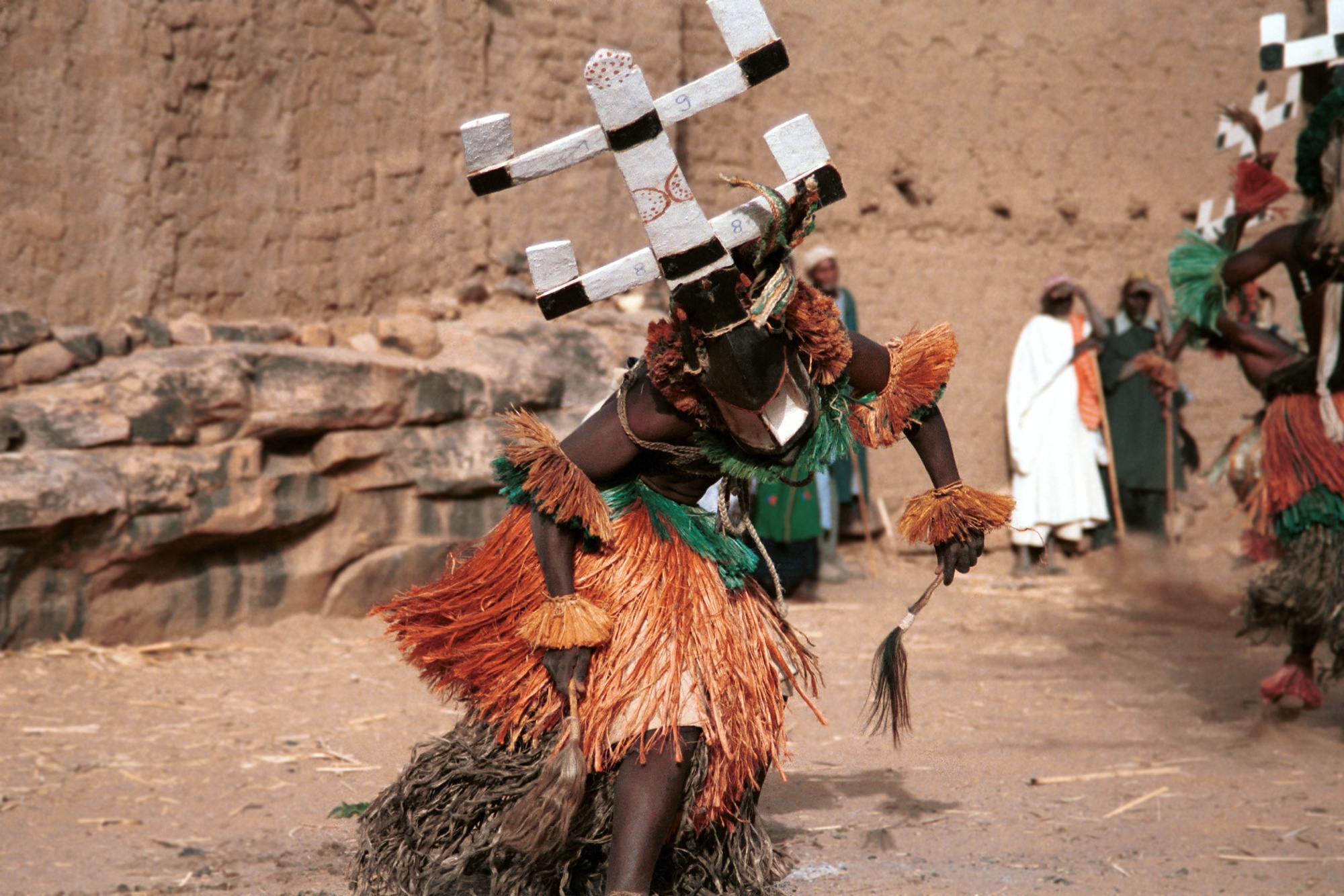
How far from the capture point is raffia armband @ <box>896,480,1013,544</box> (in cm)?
293

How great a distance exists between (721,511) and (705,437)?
240mm

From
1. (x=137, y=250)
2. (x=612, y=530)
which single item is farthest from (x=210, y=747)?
(x=137, y=250)

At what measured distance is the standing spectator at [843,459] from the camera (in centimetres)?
829

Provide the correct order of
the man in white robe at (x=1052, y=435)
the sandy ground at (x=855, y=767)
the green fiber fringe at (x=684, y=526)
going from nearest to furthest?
the green fiber fringe at (x=684, y=526), the sandy ground at (x=855, y=767), the man in white robe at (x=1052, y=435)

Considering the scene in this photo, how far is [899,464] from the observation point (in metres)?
9.62

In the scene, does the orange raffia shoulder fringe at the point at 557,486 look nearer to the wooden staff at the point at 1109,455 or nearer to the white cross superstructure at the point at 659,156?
the white cross superstructure at the point at 659,156

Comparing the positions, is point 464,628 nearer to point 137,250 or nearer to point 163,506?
point 163,506

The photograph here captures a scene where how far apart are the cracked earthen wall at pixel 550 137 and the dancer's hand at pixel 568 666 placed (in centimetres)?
134

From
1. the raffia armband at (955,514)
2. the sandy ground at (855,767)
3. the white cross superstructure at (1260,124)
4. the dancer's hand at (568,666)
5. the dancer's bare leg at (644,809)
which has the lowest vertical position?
the sandy ground at (855,767)

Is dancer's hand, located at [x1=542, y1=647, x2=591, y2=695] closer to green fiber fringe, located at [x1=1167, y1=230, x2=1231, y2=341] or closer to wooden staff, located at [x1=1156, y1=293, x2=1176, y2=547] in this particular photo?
green fiber fringe, located at [x1=1167, y1=230, x2=1231, y2=341]

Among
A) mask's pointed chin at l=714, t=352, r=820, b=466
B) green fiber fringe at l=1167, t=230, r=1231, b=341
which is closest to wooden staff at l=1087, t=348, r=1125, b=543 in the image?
green fiber fringe at l=1167, t=230, r=1231, b=341

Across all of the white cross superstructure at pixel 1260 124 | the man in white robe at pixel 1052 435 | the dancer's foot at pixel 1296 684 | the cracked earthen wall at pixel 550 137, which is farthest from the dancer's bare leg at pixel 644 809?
the man in white robe at pixel 1052 435

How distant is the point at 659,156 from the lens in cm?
225

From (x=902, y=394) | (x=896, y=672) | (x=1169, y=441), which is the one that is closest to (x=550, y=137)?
(x=1169, y=441)
